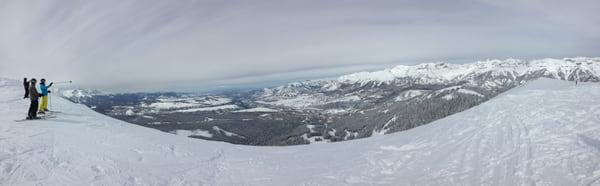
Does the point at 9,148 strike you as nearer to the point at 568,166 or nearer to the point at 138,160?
the point at 138,160

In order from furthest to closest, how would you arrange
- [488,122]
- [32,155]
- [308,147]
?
1. [308,147]
2. [488,122]
3. [32,155]

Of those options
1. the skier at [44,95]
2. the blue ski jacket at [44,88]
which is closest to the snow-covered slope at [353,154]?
the skier at [44,95]

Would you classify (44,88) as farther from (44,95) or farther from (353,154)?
(353,154)

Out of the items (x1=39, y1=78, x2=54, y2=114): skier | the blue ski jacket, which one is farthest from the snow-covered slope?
the blue ski jacket

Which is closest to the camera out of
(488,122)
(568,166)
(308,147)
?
(568,166)

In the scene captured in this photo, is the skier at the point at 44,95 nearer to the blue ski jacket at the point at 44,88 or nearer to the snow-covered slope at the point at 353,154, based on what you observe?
the blue ski jacket at the point at 44,88

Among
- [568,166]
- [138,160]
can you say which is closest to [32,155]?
[138,160]

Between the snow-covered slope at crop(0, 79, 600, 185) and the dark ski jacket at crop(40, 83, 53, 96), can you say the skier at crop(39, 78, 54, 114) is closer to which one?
the dark ski jacket at crop(40, 83, 53, 96)

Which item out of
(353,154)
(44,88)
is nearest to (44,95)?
(44,88)

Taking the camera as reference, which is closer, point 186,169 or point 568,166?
point 568,166
